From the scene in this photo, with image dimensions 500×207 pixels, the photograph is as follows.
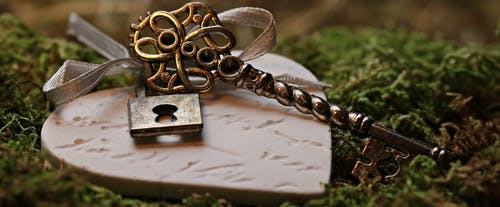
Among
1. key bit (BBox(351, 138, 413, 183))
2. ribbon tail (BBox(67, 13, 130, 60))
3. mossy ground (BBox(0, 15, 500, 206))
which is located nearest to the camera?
mossy ground (BBox(0, 15, 500, 206))

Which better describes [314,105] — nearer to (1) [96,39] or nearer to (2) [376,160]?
(2) [376,160]

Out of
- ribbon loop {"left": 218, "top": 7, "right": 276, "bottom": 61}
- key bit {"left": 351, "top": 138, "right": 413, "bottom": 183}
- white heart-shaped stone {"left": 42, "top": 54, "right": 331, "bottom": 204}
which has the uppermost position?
ribbon loop {"left": 218, "top": 7, "right": 276, "bottom": 61}

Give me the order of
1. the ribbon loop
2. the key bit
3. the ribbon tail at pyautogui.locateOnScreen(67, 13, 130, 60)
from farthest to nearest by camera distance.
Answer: the ribbon tail at pyautogui.locateOnScreen(67, 13, 130, 60)
the ribbon loop
the key bit

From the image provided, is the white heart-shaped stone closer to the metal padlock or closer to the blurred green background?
the metal padlock

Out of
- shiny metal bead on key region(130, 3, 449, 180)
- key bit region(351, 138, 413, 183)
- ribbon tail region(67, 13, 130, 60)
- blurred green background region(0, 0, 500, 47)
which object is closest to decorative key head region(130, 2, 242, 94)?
shiny metal bead on key region(130, 3, 449, 180)

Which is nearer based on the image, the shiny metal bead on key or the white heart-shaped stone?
the white heart-shaped stone

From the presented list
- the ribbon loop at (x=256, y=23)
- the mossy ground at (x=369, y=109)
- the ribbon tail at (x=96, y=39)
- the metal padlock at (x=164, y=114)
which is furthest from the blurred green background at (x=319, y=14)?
the metal padlock at (x=164, y=114)

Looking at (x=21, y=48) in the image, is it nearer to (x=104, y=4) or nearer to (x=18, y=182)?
(x=18, y=182)
